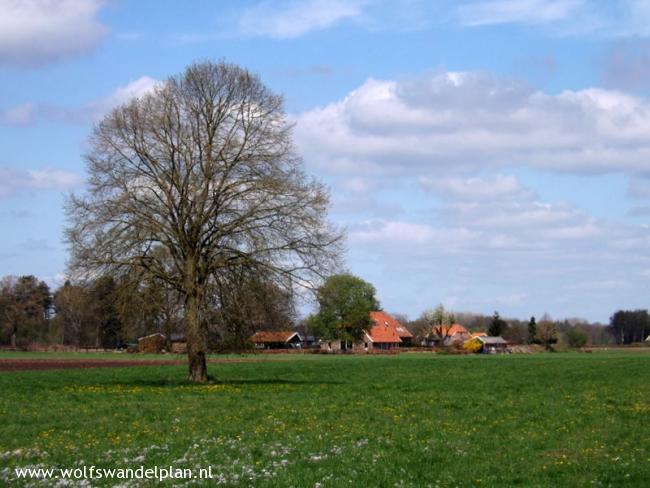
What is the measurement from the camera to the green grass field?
45.1ft

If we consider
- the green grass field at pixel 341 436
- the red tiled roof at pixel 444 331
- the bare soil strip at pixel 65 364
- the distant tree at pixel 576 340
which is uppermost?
the red tiled roof at pixel 444 331

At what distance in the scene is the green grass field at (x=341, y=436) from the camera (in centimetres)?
1375

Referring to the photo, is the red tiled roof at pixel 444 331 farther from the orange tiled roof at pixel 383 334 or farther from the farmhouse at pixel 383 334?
the orange tiled roof at pixel 383 334

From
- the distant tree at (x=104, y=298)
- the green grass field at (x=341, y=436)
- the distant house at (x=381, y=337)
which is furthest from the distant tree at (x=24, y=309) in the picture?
the green grass field at (x=341, y=436)

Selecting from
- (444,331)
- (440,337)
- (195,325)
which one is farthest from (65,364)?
(444,331)

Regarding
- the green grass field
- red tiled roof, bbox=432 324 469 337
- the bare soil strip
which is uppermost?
red tiled roof, bbox=432 324 469 337

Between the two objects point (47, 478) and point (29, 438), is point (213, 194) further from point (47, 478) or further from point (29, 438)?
point (47, 478)

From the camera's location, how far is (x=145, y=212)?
34219mm

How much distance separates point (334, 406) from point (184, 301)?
11485 millimetres

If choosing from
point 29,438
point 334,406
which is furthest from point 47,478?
point 334,406

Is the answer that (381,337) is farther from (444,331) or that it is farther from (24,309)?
(24,309)

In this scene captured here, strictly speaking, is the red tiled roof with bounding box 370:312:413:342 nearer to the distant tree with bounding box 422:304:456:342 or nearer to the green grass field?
the distant tree with bounding box 422:304:456:342

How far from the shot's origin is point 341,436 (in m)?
18.0

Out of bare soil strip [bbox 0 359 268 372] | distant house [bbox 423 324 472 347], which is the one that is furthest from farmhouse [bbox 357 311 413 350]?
bare soil strip [bbox 0 359 268 372]
